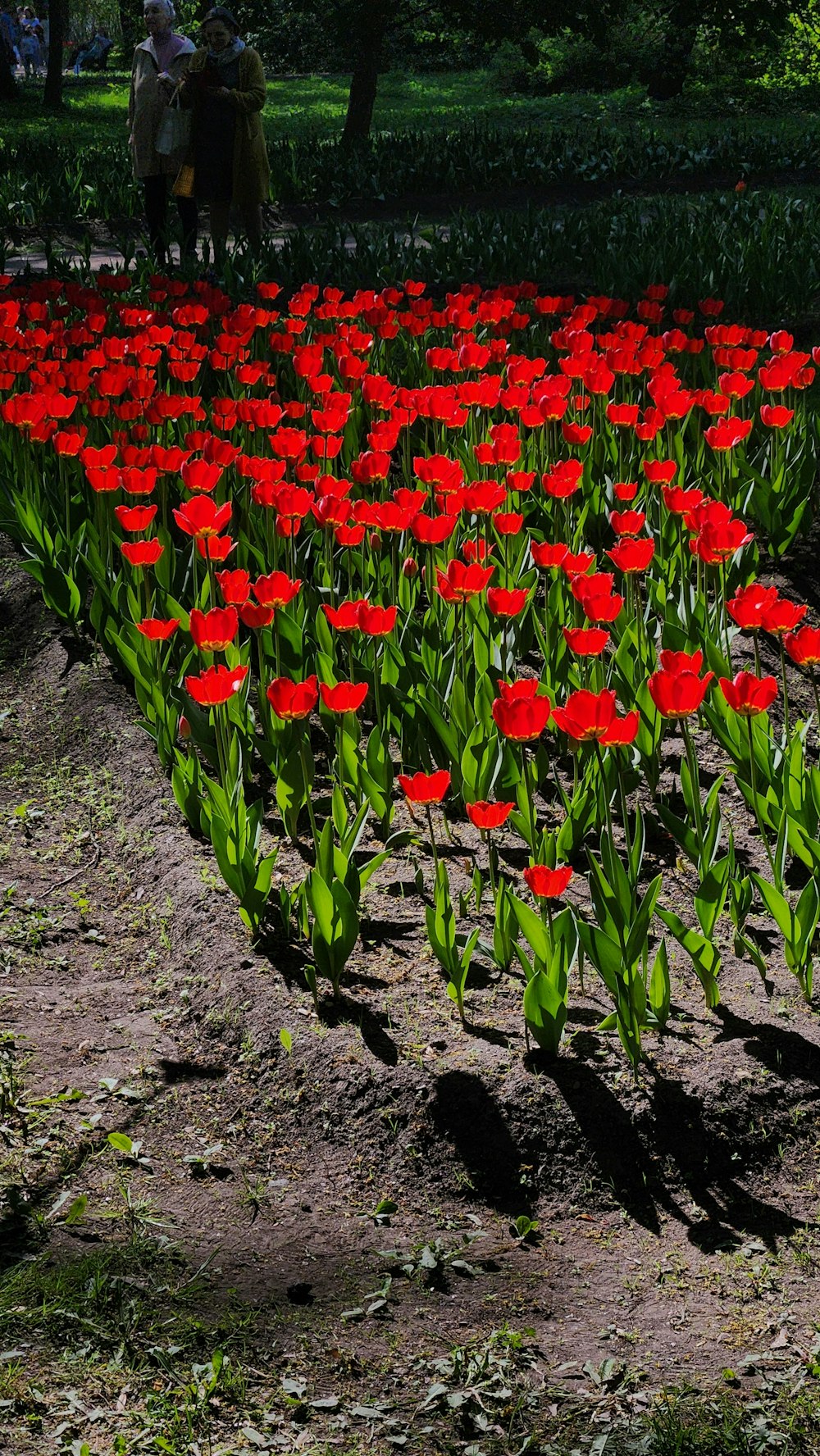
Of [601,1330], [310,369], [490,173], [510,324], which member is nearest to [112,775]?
[310,369]

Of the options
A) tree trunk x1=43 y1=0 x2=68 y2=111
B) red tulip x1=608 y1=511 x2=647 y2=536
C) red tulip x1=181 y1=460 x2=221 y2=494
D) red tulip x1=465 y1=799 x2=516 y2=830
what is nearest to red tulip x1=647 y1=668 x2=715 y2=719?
red tulip x1=465 y1=799 x2=516 y2=830

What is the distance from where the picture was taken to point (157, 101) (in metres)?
9.68

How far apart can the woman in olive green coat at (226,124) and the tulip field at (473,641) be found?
13.4ft

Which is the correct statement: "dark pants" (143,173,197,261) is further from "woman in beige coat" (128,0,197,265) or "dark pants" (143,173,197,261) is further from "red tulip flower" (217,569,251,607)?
"red tulip flower" (217,569,251,607)

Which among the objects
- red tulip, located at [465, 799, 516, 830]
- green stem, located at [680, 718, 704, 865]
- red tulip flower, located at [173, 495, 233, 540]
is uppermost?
red tulip flower, located at [173, 495, 233, 540]

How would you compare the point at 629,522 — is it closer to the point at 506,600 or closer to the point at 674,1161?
the point at 506,600

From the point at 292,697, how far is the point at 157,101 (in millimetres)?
8302

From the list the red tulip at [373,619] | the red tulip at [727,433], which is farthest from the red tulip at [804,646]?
the red tulip at [727,433]

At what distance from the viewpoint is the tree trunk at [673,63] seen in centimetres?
2623

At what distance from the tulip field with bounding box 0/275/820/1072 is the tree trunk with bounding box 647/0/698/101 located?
76.7 feet

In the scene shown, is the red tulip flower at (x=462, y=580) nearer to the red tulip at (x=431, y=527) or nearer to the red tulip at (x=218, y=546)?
the red tulip at (x=431, y=527)

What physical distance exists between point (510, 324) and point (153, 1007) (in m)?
3.89

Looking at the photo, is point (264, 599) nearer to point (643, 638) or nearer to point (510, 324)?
point (643, 638)

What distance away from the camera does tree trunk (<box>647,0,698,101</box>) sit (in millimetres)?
26234
